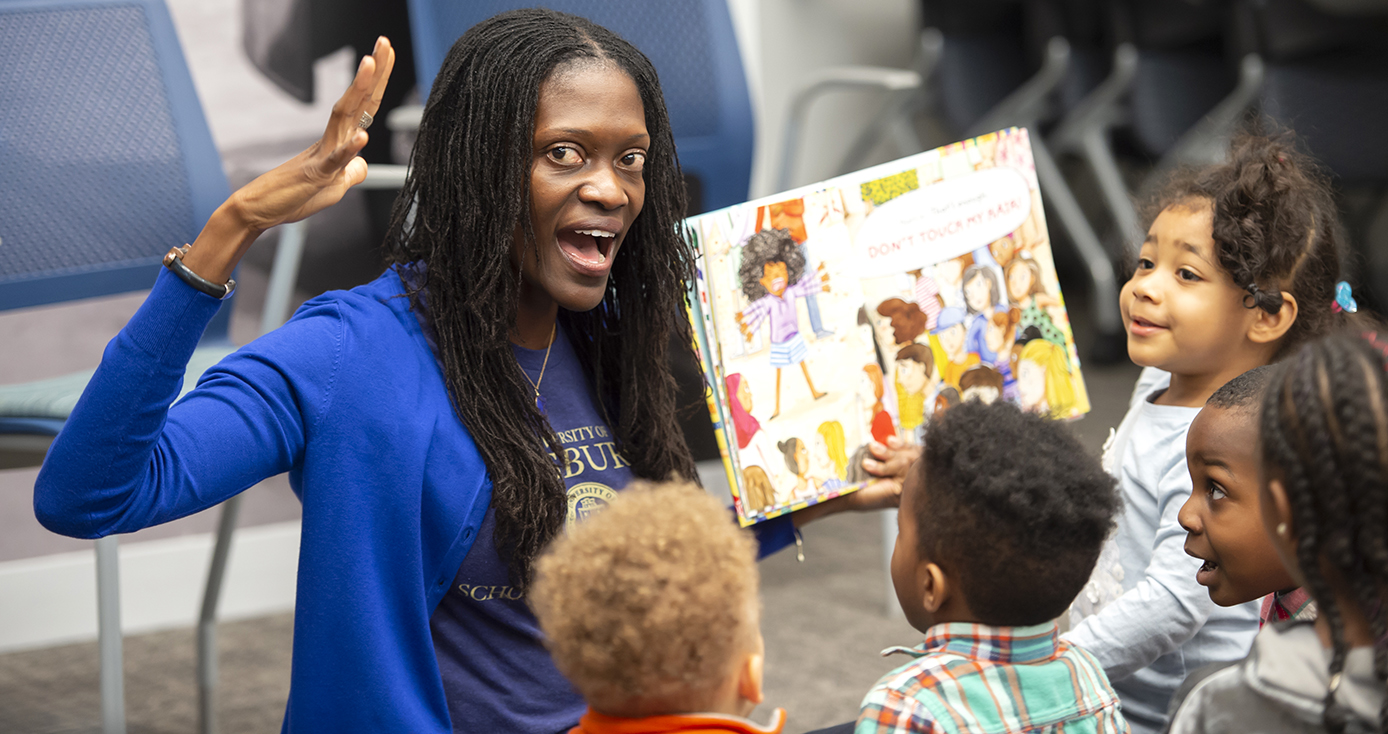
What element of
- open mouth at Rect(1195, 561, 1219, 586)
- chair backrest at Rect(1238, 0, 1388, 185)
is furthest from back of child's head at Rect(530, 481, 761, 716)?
chair backrest at Rect(1238, 0, 1388, 185)

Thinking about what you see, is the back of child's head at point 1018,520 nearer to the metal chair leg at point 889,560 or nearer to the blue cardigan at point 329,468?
the blue cardigan at point 329,468

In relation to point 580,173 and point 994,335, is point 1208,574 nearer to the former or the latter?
point 994,335

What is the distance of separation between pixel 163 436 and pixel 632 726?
406 millimetres

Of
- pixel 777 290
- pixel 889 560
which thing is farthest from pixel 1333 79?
pixel 777 290

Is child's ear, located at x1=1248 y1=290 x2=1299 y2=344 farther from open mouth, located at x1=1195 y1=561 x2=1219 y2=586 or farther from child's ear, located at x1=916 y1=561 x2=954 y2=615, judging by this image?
child's ear, located at x1=916 y1=561 x2=954 y2=615

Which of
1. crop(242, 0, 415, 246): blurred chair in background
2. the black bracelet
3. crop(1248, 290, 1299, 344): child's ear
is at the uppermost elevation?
crop(242, 0, 415, 246): blurred chair in background

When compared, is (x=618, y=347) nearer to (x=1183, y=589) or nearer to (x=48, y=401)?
(x=1183, y=589)

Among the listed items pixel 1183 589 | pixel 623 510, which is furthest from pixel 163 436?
pixel 1183 589

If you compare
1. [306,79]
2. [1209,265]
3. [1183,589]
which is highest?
[306,79]

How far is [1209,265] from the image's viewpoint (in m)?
1.22

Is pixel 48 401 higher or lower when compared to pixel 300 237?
lower

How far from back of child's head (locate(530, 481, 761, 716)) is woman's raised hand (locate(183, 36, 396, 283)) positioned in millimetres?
326

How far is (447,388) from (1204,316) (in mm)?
792

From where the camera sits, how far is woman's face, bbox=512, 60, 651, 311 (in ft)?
3.41
